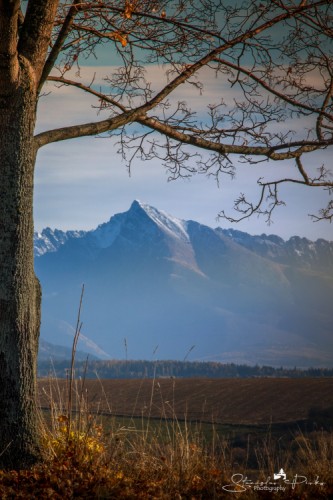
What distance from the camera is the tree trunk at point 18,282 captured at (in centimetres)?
538

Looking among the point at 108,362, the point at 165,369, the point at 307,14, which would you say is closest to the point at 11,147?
the point at 307,14

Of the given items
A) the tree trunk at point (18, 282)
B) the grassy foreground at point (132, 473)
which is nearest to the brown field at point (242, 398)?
the grassy foreground at point (132, 473)

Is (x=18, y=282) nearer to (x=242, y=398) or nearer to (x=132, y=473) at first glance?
(x=132, y=473)

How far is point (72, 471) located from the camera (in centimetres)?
509

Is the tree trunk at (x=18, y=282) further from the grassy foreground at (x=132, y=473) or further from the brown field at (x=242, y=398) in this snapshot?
the brown field at (x=242, y=398)

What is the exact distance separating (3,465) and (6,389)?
599mm

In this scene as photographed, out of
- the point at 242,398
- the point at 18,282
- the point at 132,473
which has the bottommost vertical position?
the point at 242,398

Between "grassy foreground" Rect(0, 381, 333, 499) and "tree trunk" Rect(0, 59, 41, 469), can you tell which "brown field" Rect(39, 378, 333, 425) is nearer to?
"grassy foreground" Rect(0, 381, 333, 499)

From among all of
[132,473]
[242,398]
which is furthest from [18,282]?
[242,398]

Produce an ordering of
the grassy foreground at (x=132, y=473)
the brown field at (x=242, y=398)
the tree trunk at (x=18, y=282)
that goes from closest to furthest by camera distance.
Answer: the grassy foreground at (x=132, y=473) < the tree trunk at (x=18, y=282) < the brown field at (x=242, y=398)

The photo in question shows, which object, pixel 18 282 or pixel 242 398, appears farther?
pixel 242 398

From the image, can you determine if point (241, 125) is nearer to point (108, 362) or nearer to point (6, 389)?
point (6, 389)

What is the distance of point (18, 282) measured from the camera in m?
5.57

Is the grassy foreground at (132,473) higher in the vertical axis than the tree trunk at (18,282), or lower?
lower
